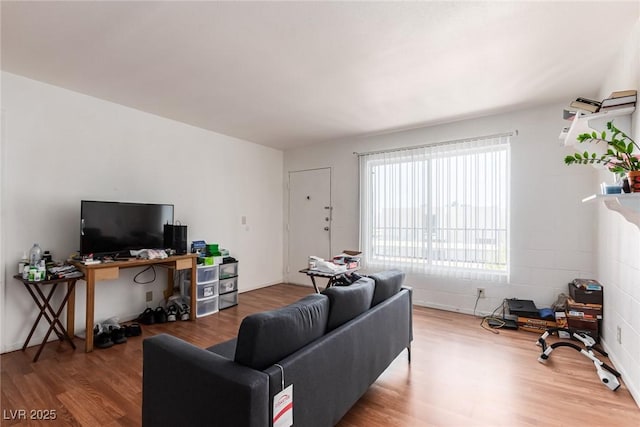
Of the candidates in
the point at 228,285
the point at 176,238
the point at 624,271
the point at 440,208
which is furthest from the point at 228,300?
the point at 624,271

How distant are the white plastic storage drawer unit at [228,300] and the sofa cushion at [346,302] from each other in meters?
→ 2.69

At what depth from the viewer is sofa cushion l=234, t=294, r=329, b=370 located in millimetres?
1228

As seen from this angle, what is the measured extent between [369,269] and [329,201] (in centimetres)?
132

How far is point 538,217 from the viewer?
3406 millimetres

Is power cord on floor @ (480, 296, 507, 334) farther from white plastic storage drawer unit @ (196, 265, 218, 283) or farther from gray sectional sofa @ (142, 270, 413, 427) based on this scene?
white plastic storage drawer unit @ (196, 265, 218, 283)

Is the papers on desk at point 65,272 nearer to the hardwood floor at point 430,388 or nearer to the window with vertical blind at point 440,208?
the hardwood floor at point 430,388

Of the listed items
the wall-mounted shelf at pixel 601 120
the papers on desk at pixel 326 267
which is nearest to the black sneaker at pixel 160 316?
the papers on desk at pixel 326 267

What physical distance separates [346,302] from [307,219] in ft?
12.0

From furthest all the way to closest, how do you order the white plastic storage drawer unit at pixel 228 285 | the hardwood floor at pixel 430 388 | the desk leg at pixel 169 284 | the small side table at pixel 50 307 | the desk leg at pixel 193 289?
the white plastic storage drawer unit at pixel 228 285, the desk leg at pixel 169 284, the desk leg at pixel 193 289, the small side table at pixel 50 307, the hardwood floor at pixel 430 388

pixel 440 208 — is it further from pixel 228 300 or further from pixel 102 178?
pixel 102 178

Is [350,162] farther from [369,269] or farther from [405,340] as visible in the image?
[405,340]

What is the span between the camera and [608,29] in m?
2.04

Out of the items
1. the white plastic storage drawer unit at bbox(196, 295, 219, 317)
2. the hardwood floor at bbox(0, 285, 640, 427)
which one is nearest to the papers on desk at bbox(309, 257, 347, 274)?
the hardwood floor at bbox(0, 285, 640, 427)

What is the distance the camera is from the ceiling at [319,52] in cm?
186
